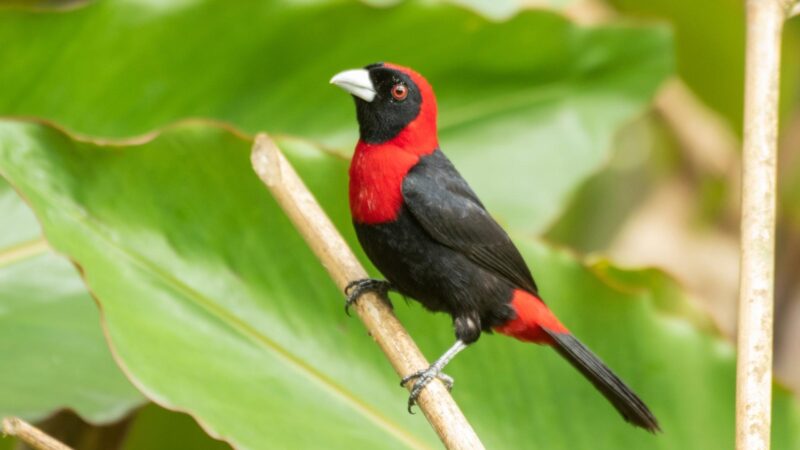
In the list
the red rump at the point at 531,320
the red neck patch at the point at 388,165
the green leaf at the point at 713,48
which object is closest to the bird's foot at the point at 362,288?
the red neck patch at the point at 388,165

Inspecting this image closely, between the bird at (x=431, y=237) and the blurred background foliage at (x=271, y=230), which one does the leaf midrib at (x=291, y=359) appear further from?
the bird at (x=431, y=237)

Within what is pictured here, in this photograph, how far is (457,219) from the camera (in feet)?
7.46

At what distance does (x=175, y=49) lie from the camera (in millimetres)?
2691

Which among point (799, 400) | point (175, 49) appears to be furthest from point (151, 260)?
point (799, 400)

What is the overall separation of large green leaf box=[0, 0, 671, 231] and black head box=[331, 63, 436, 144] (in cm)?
47

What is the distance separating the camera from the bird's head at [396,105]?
2205mm

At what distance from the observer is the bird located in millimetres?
2186

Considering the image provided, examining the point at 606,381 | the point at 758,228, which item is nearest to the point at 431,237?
the point at 606,381

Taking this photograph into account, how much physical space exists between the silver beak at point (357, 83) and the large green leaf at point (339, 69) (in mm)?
478

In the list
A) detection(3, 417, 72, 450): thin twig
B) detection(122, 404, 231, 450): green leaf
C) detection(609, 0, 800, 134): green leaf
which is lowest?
detection(3, 417, 72, 450): thin twig

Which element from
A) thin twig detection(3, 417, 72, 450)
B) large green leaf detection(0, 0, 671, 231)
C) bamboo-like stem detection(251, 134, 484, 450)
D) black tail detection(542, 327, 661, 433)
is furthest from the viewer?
large green leaf detection(0, 0, 671, 231)

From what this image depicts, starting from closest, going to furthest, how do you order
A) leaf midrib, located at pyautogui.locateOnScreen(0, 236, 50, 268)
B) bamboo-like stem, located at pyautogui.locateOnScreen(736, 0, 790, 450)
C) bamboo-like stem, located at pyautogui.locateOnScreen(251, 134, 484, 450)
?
bamboo-like stem, located at pyautogui.locateOnScreen(736, 0, 790, 450) < bamboo-like stem, located at pyautogui.locateOnScreen(251, 134, 484, 450) < leaf midrib, located at pyautogui.locateOnScreen(0, 236, 50, 268)

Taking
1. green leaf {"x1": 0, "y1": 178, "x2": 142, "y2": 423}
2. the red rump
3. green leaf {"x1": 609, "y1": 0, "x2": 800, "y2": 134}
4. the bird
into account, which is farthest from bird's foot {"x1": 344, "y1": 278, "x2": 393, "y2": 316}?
green leaf {"x1": 609, "y1": 0, "x2": 800, "y2": 134}

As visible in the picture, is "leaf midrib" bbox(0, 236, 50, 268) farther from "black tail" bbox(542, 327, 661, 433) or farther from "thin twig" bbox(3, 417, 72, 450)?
"black tail" bbox(542, 327, 661, 433)
